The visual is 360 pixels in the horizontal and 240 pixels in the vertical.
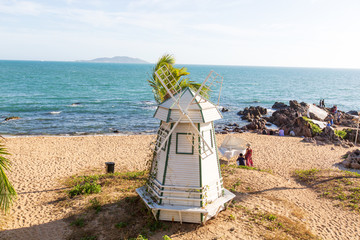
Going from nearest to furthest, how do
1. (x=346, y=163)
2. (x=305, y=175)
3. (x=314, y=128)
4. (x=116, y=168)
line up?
(x=305, y=175)
(x=116, y=168)
(x=346, y=163)
(x=314, y=128)

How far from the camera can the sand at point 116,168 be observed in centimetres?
1061

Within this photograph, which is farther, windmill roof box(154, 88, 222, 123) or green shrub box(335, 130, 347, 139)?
green shrub box(335, 130, 347, 139)

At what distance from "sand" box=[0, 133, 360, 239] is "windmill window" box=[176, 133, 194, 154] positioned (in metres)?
2.94

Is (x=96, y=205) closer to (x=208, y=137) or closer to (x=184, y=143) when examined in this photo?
(x=184, y=143)

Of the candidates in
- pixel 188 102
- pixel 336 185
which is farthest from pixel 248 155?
pixel 188 102

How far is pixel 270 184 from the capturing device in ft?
48.0

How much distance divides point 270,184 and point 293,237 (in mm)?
5012

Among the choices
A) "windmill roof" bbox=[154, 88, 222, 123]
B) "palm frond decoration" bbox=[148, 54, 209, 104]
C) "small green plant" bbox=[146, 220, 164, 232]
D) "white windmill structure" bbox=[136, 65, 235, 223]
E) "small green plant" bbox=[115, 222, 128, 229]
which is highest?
"palm frond decoration" bbox=[148, 54, 209, 104]

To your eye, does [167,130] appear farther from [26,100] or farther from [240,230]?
[26,100]

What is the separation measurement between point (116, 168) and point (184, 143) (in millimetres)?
9708

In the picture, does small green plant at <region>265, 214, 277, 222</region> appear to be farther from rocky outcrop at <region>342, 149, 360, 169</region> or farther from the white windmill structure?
rocky outcrop at <region>342, 149, 360, 169</region>

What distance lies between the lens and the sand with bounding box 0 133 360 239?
10609 mm

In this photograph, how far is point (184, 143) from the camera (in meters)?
9.64

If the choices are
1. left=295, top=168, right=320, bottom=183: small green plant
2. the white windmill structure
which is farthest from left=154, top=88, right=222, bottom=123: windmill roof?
left=295, top=168, right=320, bottom=183: small green plant
